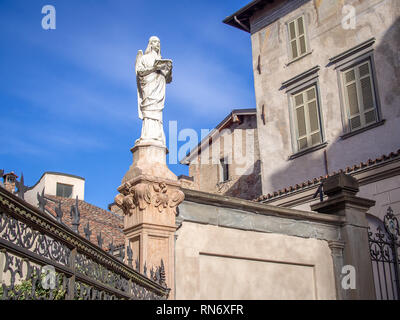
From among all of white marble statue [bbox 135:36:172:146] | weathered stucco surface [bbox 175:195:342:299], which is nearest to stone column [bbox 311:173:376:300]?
weathered stucco surface [bbox 175:195:342:299]

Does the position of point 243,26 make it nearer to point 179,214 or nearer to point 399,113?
point 399,113

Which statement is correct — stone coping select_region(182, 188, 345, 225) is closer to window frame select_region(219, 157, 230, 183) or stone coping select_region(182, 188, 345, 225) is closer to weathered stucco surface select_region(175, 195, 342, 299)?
weathered stucco surface select_region(175, 195, 342, 299)

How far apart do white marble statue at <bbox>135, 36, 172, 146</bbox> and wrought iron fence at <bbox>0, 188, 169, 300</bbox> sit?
2398 mm

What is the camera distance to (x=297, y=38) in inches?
680

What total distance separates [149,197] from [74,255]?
8.55 feet

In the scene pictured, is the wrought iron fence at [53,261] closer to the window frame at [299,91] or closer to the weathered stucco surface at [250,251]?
the weathered stucco surface at [250,251]

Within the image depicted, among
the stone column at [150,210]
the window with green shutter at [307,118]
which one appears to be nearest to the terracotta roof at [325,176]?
the window with green shutter at [307,118]

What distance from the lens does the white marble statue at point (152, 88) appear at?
7125mm

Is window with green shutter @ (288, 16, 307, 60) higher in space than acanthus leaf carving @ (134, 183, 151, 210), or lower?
higher

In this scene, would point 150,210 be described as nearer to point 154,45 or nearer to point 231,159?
point 154,45

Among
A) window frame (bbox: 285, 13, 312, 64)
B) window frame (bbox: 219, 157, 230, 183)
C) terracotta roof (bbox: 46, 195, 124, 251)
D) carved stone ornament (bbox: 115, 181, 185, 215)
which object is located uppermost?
window frame (bbox: 285, 13, 312, 64)

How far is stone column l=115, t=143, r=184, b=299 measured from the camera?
21.5 feet

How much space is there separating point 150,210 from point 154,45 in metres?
2.29
